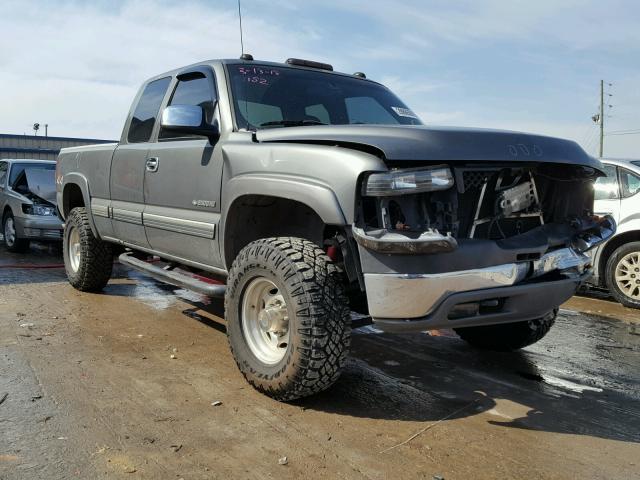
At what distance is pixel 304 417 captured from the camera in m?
3.22

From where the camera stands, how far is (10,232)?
1027 centimetres

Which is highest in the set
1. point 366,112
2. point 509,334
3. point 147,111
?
point 147,111

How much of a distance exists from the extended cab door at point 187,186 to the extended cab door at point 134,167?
0.17m

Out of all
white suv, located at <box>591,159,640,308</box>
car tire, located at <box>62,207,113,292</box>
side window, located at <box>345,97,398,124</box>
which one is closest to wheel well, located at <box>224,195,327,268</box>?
side window, located at <box>345,97,398,124</box>

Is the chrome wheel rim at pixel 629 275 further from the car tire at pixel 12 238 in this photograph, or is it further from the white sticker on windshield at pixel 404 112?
the car tire at pixel 12 238

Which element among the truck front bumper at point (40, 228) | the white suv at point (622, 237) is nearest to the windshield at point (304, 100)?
the white suv at point (622, 237)

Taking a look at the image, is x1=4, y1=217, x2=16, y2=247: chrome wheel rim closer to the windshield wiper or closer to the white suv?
the windshield wiper

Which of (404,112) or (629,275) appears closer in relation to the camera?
(404,112)

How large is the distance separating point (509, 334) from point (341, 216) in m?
2.12

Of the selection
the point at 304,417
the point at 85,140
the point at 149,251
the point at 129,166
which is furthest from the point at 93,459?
the point at 85,140

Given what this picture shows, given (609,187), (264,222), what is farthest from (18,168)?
(609,187)

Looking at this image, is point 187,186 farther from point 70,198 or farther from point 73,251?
point 70,198

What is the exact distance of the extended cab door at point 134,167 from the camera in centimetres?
497

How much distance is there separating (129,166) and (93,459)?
9.83ft
